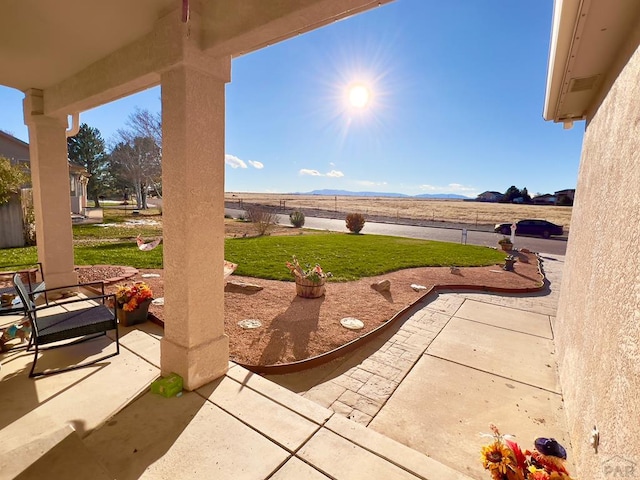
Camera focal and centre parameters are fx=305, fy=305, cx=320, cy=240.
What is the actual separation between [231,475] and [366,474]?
881mm

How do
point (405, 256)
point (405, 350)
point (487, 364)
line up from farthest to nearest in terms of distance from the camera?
point (405, 256) < point (405, 350) < point (487, 364)

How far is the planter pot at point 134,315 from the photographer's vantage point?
13.5 ft

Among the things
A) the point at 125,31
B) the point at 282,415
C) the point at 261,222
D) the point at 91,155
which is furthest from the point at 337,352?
the point at 91,155

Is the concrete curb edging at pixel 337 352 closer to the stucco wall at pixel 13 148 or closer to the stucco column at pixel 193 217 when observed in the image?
the stucco column at pixel 193 217

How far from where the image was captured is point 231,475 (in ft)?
6.48

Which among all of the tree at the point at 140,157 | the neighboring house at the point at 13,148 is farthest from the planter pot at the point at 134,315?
the tree at the point at 140,157

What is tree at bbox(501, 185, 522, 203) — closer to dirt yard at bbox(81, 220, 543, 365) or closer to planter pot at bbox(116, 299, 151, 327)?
dirt yard at bbox(81, 220, 543, 365)

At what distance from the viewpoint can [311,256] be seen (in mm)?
10125

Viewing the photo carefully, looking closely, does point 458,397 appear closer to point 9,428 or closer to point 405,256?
→ point 9,428

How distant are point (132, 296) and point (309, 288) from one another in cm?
302

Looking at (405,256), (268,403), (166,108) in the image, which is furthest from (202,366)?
(405,256)

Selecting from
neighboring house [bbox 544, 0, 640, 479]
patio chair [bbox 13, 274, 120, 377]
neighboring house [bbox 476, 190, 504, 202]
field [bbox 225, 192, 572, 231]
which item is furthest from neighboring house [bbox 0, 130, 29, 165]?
neighboring house [bbox 476, 190, 504, 202]

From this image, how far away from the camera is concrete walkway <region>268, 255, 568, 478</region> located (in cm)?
277

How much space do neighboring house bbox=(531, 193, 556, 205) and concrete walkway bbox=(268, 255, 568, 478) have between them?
66017 millimetres
